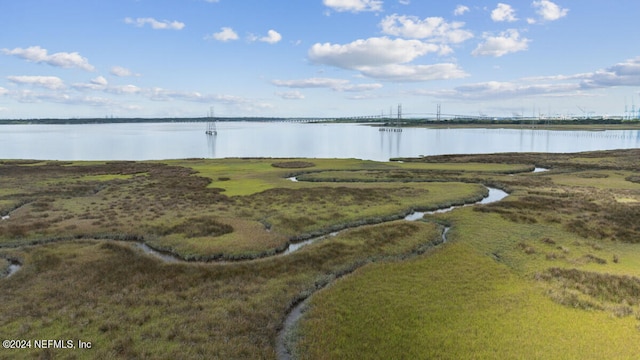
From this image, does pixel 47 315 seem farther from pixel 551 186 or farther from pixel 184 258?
pixel 551 186

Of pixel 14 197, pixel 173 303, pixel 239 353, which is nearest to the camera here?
pixel 239 353

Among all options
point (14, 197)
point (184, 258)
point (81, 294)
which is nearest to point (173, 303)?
point (81, 294)

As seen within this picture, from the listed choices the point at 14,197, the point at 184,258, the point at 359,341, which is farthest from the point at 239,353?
the point at 14,197

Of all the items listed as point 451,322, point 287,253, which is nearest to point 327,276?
point 287,253

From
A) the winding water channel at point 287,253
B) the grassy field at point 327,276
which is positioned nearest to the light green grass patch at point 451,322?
the grassy field at point 327,276

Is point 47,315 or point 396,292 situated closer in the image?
point 47,315

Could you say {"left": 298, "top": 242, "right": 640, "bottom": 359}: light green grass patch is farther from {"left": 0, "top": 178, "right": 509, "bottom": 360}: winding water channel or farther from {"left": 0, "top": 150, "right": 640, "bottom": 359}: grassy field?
{"left": 0, "top": 178, "right": 509, "bottom": 360}: winding water channel

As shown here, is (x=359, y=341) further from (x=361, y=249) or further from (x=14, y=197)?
(x=14, y=197)

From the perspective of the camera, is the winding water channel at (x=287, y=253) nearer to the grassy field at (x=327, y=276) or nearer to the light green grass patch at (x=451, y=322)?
the grassy field at (x=327, y=276)

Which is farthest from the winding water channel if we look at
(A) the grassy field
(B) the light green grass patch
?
(B) the light green grass patch

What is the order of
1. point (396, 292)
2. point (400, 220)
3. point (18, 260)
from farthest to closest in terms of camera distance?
1. point (400, 220)
2. point (18, 260)
3. point (396, 292)
